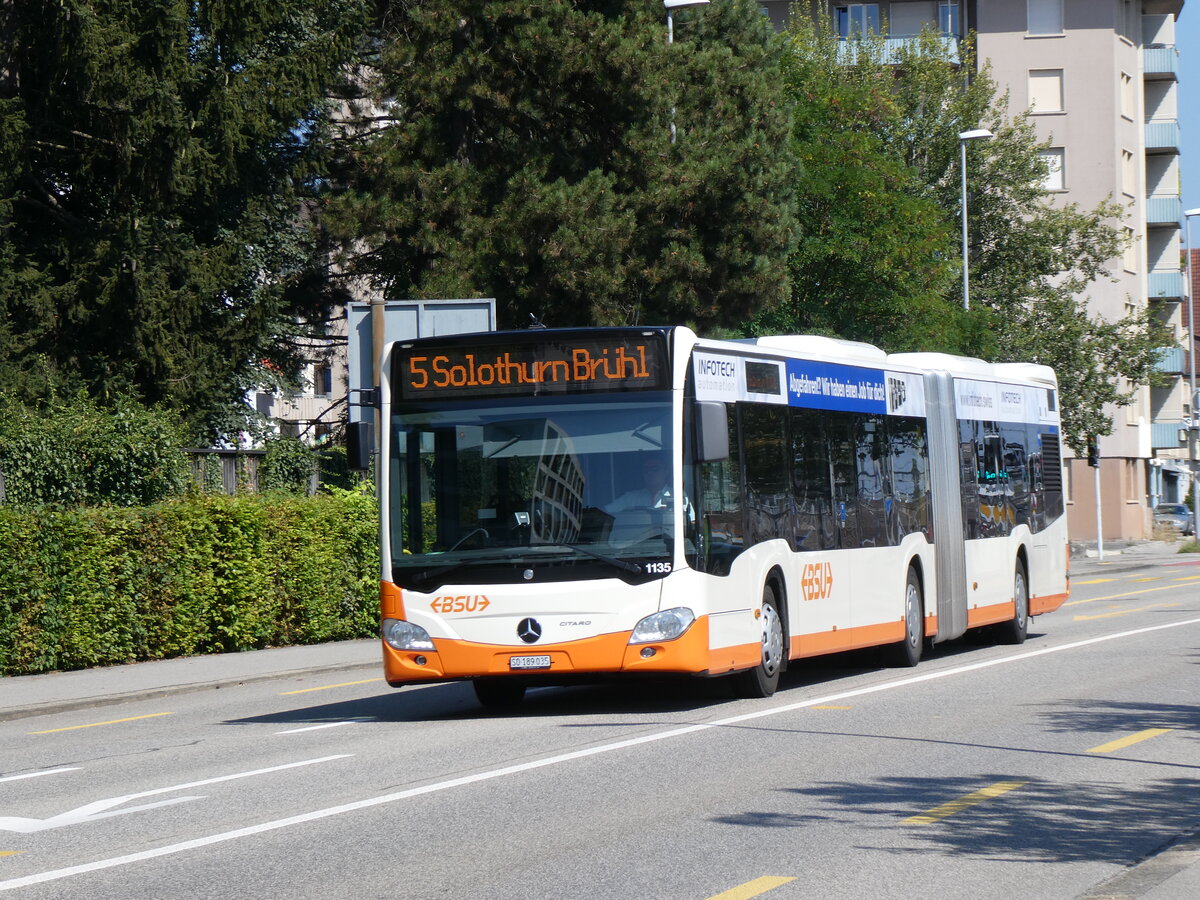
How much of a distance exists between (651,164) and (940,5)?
130ft

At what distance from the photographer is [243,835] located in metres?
8.45

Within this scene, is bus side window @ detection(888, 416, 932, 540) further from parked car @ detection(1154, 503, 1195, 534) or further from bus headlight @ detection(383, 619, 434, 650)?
parked car @ detection(1154, 503, 1195, 534)

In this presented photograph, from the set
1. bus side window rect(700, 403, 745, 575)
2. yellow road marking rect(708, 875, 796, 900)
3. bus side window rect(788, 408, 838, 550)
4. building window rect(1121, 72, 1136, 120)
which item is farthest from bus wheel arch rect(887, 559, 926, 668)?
building window rect(1121, 72, 1136, 120)

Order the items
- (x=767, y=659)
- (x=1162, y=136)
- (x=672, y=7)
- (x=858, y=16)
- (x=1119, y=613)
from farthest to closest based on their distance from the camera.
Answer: (x=1162, y=136) < (x=858, y=16) < (x=672, y=7) < (x=1119, y=613) < (x=767, y=659)

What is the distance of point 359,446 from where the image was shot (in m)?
13.5

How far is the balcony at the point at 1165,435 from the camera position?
249 feet

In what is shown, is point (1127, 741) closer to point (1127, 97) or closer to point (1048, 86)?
point (1048, 86)

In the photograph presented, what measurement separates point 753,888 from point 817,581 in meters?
8.72

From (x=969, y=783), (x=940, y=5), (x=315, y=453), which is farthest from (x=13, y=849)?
(x=940, y=5)

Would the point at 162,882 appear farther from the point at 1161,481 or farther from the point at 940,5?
the point at 1161,481

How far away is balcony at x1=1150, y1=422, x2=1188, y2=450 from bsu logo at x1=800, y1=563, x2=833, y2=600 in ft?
208

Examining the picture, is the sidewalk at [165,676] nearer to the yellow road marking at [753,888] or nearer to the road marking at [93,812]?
the road marking at [93,812]

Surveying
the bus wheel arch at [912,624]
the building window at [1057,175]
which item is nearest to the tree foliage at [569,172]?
the bus wheel arch at [912,624]

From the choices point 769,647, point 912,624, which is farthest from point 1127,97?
point 769,647
